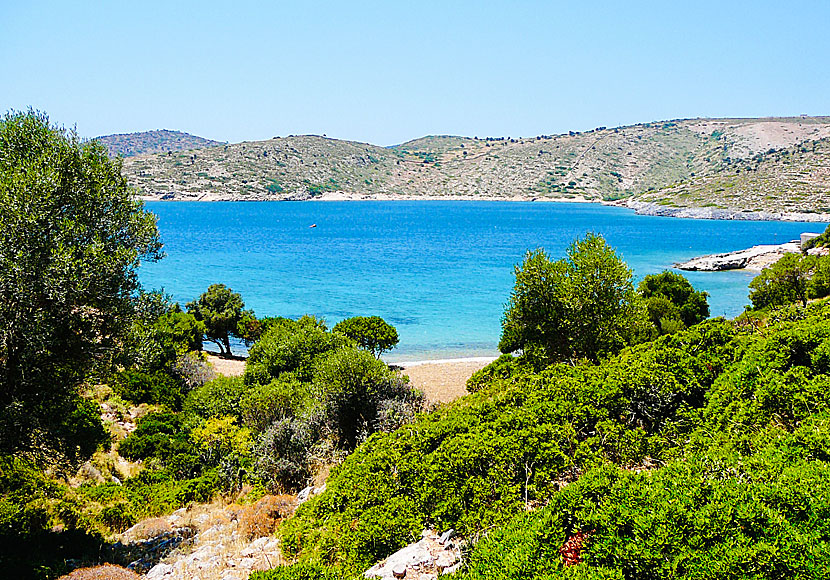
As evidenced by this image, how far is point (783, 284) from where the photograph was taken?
35.0 meters

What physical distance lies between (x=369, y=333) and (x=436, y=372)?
4.55m

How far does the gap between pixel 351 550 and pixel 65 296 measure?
23.6ft

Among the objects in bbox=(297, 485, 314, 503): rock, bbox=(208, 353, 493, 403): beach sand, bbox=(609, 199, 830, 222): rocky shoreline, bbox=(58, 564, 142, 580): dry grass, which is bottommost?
bbox=(208, 353, 493, 403): beach sand

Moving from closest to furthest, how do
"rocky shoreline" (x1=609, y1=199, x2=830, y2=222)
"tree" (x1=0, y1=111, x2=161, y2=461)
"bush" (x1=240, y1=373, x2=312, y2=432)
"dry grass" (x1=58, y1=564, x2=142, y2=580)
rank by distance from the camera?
"dry grass" (x1=58, y1=564, x2=142, y2=580)
"tree" (x1=0, y1=111, x2=161, y2=461)
"bush" (x1=240, y1=373, x2=312, y2=432)
"rocky shoreline" (x1=609, y1=199, x2=830, y2=222)

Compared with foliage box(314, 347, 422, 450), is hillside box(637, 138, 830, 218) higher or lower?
higher

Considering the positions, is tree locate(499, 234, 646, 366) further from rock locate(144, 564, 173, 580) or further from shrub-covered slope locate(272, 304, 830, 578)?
rock locate(144, 564, 173, 580)

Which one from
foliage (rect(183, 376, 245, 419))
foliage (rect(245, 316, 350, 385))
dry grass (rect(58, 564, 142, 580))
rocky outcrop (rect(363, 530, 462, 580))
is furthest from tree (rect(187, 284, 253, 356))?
rocky outcrop (rect(363, 530, 462, 580))

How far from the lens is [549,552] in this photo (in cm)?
617

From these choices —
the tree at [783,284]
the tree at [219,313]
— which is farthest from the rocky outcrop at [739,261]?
the tree at [219,313]

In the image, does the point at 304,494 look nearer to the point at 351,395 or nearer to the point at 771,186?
the point at 351,395

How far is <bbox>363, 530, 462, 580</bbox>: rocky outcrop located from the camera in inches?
290

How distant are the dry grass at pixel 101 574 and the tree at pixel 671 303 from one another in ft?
90.7

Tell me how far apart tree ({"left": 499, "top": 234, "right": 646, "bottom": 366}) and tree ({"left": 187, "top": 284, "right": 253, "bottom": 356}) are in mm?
23049

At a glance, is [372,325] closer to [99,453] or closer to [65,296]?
[99,453]
